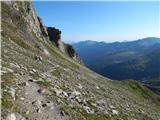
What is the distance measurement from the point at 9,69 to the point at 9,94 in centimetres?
634

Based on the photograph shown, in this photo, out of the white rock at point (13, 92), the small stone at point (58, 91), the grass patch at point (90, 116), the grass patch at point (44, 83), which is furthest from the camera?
the grass patch at point (44, 83)

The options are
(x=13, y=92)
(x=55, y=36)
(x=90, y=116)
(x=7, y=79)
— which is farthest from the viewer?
(x=55, y=36)

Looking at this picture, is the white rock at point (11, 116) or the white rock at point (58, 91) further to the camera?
the white rock at point (58, 91)

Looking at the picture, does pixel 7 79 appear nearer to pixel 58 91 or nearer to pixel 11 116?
pixel 58 91

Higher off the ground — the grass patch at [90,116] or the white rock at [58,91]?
the white rock at [58,91]

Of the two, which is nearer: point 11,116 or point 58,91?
point 11,116

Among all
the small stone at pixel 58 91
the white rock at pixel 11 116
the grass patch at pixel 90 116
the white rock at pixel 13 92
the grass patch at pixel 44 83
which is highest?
the white rock at pixel 13 92

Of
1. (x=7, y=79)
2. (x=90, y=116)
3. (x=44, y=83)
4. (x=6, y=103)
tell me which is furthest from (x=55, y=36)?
(x=6, y=103)

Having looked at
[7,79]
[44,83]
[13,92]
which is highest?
[7,79]

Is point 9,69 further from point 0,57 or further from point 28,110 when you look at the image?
point 28,110

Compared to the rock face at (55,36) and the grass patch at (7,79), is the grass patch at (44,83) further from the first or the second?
the rock face at (55,36)

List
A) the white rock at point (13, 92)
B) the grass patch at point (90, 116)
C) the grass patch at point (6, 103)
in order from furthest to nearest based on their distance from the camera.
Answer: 1. the grass patch at point (90, 116)
2. the white rock at point (13, 92)
3. the grass patch at point (6, 103)

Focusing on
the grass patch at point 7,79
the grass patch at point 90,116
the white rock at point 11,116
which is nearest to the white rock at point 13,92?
the grass patch at point 7,79

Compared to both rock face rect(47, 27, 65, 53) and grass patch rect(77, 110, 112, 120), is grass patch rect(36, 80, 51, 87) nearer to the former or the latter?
grass patch rect(77, 110, 112, 120)
